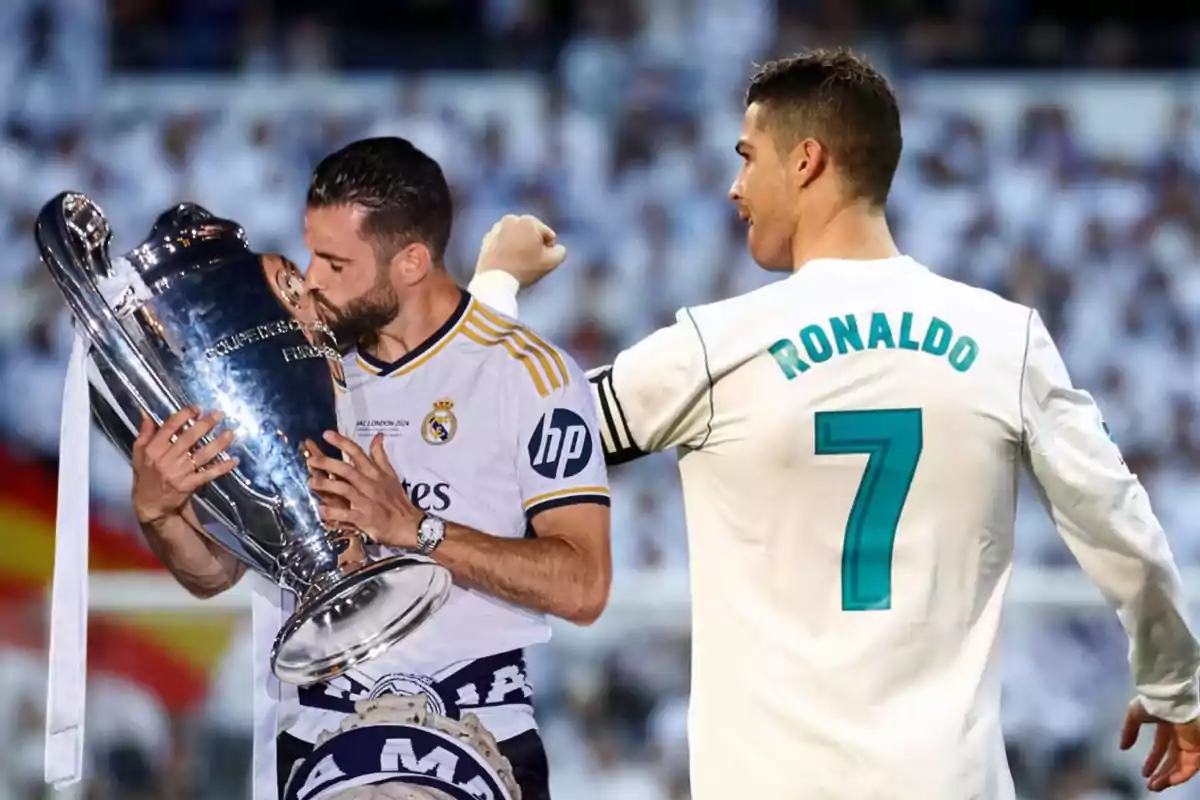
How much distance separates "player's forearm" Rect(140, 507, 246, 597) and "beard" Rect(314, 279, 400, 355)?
0.33 meters

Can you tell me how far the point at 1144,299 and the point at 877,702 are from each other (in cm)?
637

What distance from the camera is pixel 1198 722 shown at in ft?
8.75

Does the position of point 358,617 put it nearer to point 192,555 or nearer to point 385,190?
point 192,555

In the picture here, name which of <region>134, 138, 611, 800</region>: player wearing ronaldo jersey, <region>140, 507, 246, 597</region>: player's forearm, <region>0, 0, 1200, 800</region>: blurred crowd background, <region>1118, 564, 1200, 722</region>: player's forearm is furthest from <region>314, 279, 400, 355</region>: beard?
<region>0, 0, 1200, 800</region>: blurred crowd background

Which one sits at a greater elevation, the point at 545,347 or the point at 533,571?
the point at 545,347

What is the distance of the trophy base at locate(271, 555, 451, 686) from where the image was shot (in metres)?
2.31

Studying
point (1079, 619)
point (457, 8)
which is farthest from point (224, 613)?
point (457, 8)

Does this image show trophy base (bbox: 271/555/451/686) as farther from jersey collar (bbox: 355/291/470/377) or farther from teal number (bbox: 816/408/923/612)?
teal number (bbox: 816/408/923/612)

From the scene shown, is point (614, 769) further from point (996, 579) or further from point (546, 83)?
point (546, 83)

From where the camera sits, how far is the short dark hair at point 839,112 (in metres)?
2.59

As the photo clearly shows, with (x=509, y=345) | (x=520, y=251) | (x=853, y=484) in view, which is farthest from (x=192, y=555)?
(x=853, y=484)

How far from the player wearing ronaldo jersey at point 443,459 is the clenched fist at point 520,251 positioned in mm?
201

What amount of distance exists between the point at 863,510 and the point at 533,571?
46 centimetres

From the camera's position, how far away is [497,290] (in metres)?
2.80
